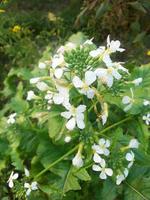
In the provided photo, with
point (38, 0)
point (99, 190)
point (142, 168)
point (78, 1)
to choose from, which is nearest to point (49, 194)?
point (99, 190)

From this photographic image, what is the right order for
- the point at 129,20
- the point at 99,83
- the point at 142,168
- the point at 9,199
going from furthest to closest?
the point at 129,20, the point at 9,199, the point at 142,168, the point at 99,83

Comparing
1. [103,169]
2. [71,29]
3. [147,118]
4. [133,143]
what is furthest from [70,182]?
[71,29]

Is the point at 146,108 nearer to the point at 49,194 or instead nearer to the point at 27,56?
the point at 49,194

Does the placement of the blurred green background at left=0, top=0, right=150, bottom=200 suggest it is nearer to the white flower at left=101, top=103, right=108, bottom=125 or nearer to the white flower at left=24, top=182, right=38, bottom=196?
the white flower at left=24, top=182, right=38, bottom=196

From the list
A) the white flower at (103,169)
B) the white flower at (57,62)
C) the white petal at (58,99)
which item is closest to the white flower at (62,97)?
the white petal at (58,99)

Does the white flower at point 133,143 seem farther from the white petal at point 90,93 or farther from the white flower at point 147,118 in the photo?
the white petal at point 90,93
